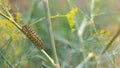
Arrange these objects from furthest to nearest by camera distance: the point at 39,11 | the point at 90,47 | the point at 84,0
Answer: the point at 84,0 → the point at 39,11 → the point at 90,47

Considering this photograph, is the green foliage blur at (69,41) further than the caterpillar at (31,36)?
Yes

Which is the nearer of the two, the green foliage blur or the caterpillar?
the caterpillar

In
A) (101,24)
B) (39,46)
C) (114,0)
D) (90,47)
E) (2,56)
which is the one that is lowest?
(39,46)

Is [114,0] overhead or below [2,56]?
overhead

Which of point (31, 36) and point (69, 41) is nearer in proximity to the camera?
point (31, 36)

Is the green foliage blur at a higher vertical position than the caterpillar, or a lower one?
higher

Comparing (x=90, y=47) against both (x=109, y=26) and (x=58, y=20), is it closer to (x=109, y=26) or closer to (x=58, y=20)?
(x=58, y=20)

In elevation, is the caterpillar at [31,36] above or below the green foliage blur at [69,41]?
below

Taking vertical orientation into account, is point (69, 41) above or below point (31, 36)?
above

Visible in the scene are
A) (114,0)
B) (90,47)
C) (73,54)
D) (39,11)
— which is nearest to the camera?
(90,47)

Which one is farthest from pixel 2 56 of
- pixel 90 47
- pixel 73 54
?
pixel 73 54

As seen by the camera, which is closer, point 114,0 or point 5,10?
point 5,10
